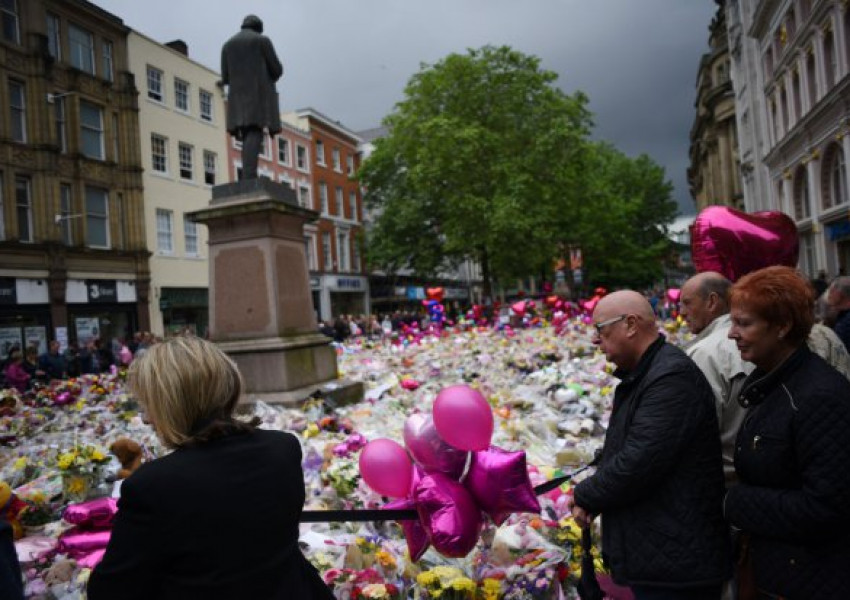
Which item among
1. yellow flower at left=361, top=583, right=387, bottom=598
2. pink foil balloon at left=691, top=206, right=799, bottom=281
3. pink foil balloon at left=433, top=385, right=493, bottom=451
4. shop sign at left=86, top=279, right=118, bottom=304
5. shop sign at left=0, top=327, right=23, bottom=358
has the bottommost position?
yellow flower at left=361, top=583, right=387, bottom=598

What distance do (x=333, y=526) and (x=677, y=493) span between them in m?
2.39

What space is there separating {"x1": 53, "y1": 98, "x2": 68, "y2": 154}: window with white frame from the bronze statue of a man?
16.7m

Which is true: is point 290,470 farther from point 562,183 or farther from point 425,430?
point 562,183

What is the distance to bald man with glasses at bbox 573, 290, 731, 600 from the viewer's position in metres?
1.90

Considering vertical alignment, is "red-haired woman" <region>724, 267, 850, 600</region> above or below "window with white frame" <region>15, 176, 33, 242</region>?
below

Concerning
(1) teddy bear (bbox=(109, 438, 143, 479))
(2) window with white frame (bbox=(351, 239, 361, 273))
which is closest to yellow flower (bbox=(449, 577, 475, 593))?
(1) teddy bear (bbox=(109, 438, 143, 479))

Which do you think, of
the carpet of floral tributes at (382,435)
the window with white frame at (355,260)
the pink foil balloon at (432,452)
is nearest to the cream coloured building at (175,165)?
the window with white frame at (355,260)

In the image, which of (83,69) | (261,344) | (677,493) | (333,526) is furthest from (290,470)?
(83,69)

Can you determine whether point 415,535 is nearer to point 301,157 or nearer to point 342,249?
point 301,157

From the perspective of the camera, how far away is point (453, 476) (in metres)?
2.76

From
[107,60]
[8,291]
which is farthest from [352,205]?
[8,291]

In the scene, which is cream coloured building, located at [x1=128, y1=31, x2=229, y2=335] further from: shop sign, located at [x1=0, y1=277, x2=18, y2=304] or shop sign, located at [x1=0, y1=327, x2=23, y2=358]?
shop sign, located at [x1=0, y1=277, x2=18, y2=304]

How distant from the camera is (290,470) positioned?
1.66 meters

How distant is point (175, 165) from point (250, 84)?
783 inches
